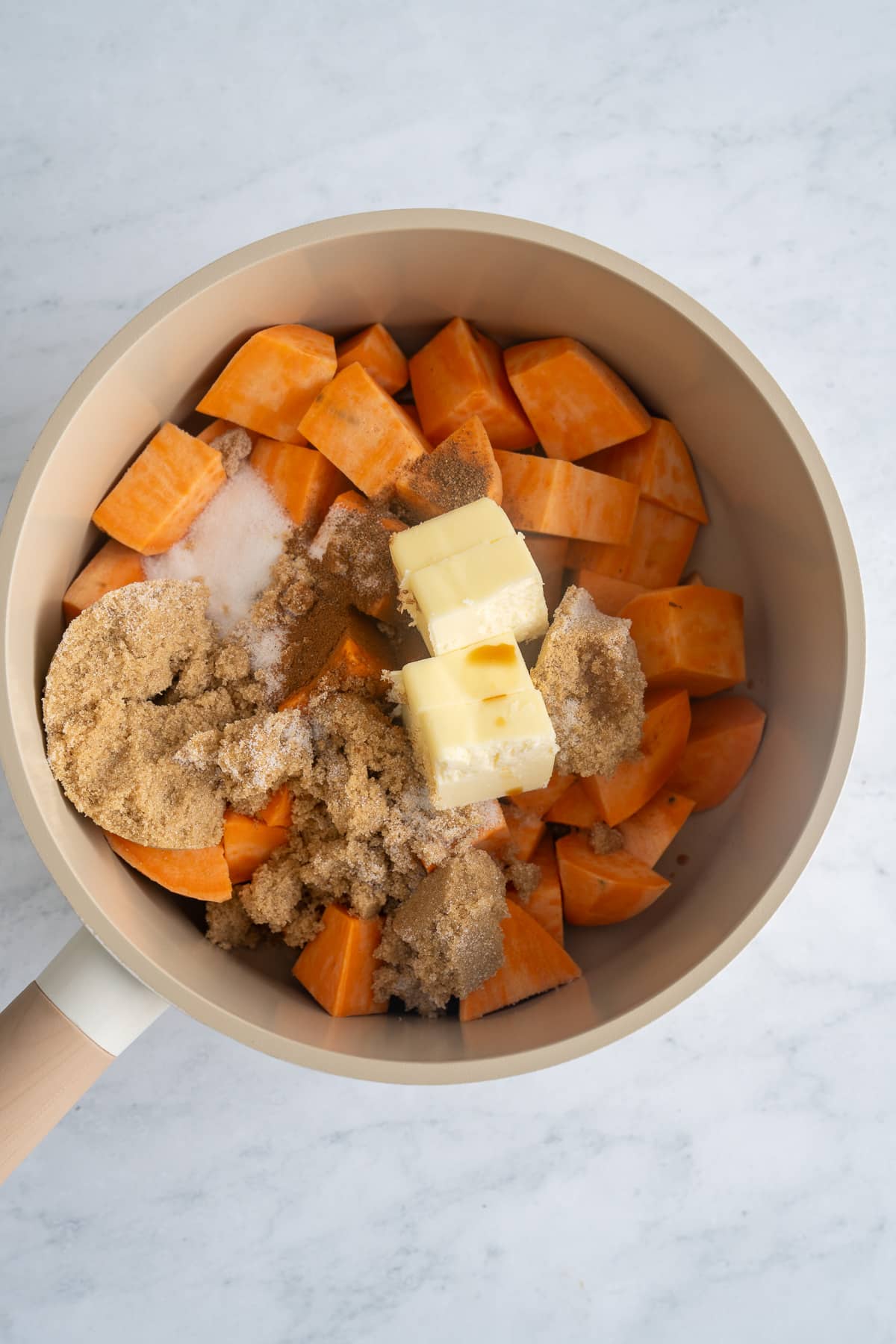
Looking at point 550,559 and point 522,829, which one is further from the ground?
point 550,559

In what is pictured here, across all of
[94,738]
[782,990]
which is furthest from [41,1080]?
[782,990]

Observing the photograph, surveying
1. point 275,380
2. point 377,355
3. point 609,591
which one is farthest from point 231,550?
point 609,591

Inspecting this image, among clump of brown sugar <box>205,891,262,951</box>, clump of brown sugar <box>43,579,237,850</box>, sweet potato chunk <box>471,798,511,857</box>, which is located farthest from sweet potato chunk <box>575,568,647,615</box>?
clump of brown sugar <box>205,891,262,951</box>

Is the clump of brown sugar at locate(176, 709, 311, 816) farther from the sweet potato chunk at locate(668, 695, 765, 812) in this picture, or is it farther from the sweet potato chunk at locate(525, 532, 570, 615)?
the sweet potato chunk at locate(668, 695, 765, 812)

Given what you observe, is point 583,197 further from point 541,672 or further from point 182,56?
point 541,672

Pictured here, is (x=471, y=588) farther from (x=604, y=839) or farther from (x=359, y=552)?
(x=604, y=839)

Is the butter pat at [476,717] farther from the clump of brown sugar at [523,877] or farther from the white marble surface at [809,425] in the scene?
the white marble surface at [809,425]
